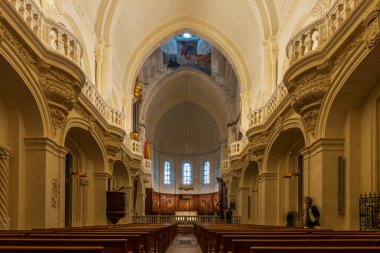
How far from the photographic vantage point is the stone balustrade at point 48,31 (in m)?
9.52

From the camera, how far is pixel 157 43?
23.6 m

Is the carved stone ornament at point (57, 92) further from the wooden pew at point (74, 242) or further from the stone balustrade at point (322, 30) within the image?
the wooden pew at point (74, 242)

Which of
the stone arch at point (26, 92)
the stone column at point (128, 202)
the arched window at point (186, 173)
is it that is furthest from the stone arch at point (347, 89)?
the arched window at point (186, 173)

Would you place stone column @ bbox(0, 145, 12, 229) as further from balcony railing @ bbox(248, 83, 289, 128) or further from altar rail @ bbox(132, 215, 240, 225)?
altar rail @ bbox(132, 215, 240, 225)

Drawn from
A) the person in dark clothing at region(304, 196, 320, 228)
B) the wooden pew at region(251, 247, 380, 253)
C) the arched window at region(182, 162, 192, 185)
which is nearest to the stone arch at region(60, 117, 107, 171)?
the person in dark clothing at region(304, 196, 320, 228)

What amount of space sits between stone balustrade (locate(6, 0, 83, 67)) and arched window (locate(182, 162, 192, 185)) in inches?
1239

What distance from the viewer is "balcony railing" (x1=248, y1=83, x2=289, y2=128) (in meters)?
14.4

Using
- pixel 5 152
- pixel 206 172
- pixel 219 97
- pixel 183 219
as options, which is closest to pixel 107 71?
pixel 5 152

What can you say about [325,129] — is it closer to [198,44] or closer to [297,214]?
[297,214]

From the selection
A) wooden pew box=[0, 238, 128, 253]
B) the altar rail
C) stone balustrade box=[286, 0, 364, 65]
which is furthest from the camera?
the altar rail

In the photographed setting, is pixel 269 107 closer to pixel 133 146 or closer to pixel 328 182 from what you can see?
pixel 328 182

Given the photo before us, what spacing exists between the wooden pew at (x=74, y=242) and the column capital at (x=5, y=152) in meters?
5.55

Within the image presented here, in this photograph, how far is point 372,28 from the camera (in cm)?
776

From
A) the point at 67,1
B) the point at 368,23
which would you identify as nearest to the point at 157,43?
the point at 67,1
